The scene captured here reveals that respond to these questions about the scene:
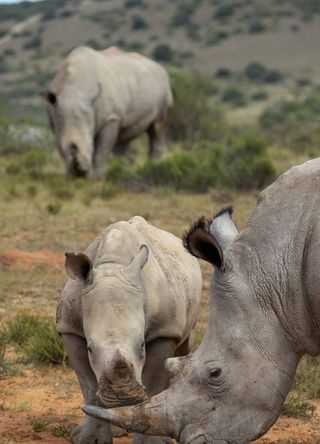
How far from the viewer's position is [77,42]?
7575 centimetres

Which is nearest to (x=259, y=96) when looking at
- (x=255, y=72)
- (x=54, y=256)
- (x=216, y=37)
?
(x=255, y=72)

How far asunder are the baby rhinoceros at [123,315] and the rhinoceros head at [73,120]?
9.55 metres

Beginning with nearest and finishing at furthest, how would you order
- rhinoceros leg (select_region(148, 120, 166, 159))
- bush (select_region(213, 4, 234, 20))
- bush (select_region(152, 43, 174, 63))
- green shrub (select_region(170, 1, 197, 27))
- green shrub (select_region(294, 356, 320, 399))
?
green shrub (select_region(294, 356, 320, 399)), rhinoceros leg (select_region(148, 120, 166, 159)), bush (select_region(152, 43, 174, 63)), bush (select_region(213, 4, 234, 20)), green shrub (select_region(170, 1, 197, 27))

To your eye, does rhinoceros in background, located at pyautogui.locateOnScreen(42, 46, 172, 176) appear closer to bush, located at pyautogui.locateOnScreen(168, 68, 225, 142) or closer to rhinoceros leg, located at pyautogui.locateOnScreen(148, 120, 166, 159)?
rhinoceros leg, located at pyautogui.locateOnScreen(148, 120, 166, 159)

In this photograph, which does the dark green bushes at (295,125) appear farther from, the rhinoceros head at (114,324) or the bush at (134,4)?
the bush at (134,4)

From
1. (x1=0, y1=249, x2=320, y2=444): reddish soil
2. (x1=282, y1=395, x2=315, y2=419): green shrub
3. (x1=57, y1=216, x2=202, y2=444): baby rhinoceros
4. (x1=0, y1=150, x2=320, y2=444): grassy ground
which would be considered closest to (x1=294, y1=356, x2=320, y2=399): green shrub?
(x1=0, y1=150, x2=320, y2=444): grassy ground

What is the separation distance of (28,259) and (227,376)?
6602 millimetres

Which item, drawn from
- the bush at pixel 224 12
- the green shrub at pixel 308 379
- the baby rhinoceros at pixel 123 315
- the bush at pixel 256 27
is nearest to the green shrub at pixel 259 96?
the bush at pixel 256 27

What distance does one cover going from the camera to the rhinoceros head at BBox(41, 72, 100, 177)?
16.3 metres

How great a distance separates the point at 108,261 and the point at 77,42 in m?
70.9

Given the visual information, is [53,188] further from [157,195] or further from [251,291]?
[251,291]

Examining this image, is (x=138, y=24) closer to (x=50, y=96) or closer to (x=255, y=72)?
(x=255, y=72)

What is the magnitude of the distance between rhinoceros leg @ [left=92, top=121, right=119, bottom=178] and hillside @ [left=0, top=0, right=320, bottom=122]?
3909 centimetres

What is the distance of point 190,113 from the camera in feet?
83.6
